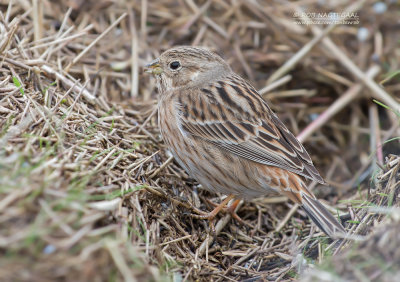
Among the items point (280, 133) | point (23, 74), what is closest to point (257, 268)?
point (280, 133)

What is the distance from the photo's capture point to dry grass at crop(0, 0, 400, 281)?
3109 millimetres

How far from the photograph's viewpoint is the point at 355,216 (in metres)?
4.58

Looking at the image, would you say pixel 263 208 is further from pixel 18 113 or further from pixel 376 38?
pixel 376 38

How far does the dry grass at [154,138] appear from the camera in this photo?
10.2ft

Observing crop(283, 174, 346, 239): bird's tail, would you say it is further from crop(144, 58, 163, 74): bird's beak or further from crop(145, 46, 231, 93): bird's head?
crop(144, 58, 163, 74): bird's beak

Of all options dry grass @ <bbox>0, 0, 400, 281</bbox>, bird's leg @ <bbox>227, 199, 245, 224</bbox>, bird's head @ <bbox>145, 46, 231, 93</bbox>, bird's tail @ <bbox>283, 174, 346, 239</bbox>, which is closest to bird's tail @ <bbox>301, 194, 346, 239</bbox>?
bird's tail @ <bbox>283, 174, 346, 239</bbox>

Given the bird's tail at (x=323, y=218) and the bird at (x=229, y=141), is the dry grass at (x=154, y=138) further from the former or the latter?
the bird at (x=229, y=141)

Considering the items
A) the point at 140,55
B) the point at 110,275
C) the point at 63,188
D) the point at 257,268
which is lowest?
the point at 257,268

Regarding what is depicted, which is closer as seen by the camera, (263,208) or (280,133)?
(280,133)

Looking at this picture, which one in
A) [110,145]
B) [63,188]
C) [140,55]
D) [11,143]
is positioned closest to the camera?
[63,188]

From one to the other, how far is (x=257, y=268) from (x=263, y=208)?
3.45ft

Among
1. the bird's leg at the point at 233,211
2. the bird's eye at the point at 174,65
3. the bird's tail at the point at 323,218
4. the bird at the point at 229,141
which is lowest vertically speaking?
the bird's leg at the point at 233,211

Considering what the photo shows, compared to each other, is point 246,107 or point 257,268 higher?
point 246,107

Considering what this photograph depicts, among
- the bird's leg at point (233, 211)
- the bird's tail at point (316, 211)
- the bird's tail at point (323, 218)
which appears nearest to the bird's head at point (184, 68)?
the bird's leg at point (233, 211)
